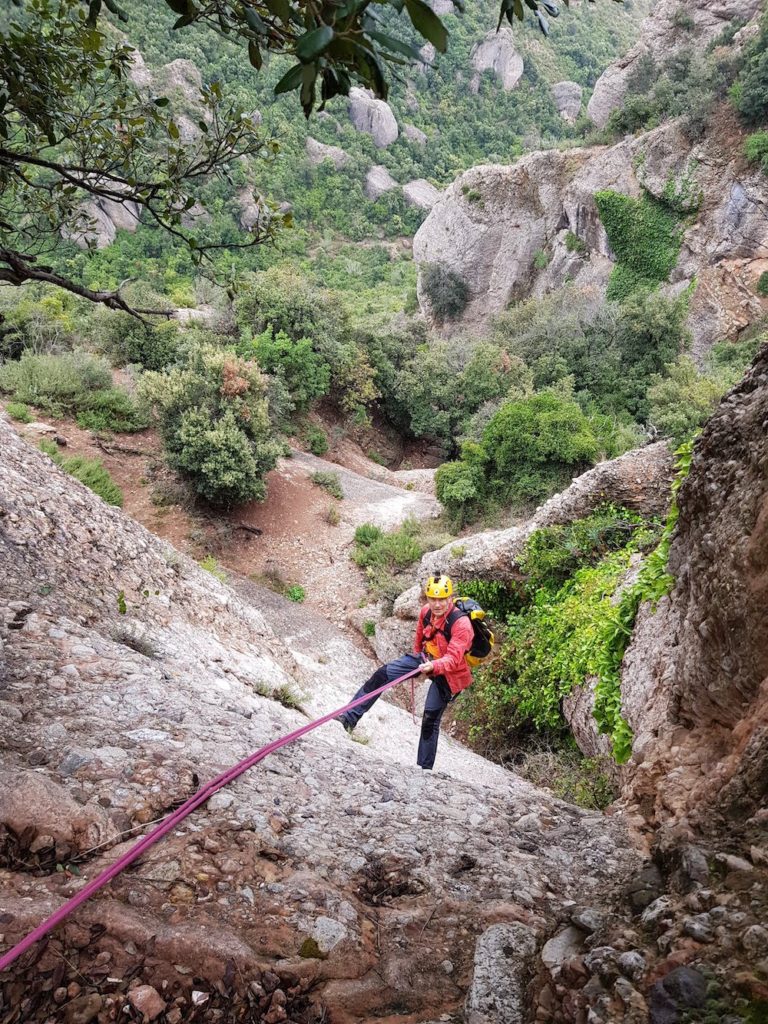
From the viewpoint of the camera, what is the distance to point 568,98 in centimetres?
6569

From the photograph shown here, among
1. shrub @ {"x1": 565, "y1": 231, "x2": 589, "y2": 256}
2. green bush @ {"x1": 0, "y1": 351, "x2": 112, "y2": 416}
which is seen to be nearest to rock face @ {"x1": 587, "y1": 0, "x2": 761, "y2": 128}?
shrub @ {"x1": 565, "y1": 231, "x2": 589, "y2": 256}

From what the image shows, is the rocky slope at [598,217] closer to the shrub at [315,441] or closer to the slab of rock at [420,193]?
the shrub at [315,441]

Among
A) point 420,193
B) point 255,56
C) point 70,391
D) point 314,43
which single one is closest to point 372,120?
point 420,193

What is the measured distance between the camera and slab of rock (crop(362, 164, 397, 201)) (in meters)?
58.3

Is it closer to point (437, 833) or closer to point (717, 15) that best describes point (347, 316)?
point (437, 833)

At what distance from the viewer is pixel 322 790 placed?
3.70 meters

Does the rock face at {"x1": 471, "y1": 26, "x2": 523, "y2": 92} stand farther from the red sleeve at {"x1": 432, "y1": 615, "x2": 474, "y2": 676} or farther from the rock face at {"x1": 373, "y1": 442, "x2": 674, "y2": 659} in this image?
the red sleeve at {"x1": 432, "y1": 615, "x2": 474, "y2": 676}

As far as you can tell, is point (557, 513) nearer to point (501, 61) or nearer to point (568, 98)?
point (568, 98)

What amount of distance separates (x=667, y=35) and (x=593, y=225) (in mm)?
11350

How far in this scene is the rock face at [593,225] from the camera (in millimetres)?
24656

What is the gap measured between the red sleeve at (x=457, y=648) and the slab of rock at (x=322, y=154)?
6313cm

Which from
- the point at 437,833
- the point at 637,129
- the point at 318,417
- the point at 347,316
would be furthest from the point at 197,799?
the point at 637,129

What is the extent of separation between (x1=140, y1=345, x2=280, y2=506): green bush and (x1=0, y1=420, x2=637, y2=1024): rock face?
8192 mm

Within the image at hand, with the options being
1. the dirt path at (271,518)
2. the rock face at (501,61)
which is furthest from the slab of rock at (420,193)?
the dirt path at (271,518)
